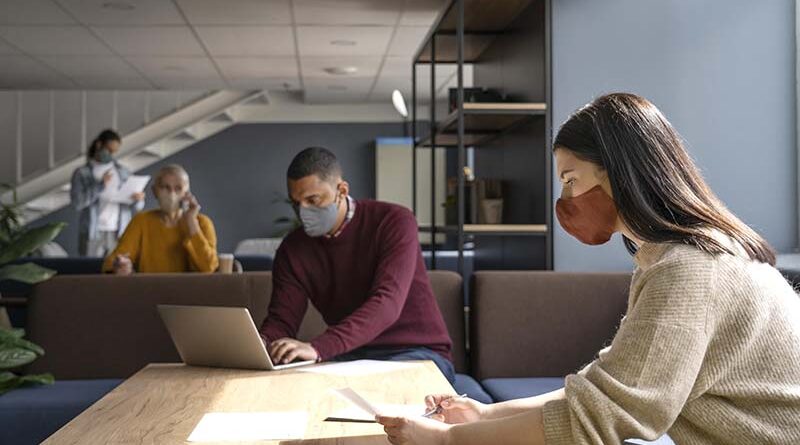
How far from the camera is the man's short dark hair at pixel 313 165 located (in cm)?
257

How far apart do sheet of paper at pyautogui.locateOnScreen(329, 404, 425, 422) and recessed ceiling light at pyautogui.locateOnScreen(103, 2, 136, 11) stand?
17.5 feet

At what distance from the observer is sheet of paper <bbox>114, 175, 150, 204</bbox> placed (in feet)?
23.7

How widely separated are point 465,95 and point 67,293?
68.4 inches

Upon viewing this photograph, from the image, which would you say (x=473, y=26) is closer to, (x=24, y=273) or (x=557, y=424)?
(x=24, y=273)

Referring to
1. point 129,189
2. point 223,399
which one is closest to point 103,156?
point 129,189

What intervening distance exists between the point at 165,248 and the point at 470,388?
5.47 feet

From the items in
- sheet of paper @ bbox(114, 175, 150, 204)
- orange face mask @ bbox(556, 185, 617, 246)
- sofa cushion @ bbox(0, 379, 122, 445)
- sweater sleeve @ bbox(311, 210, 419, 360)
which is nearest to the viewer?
orange face mask @ bbox(556, 185, 617, 246)

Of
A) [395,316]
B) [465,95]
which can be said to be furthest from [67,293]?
[465,95]

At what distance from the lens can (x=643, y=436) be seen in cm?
113

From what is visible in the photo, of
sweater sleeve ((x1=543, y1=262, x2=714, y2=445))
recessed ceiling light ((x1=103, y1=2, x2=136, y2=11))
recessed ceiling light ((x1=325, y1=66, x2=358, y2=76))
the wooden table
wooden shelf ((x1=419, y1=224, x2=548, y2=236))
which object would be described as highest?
recessed ceiling light ((x1=325, y1=66, x2=358, y2=76))

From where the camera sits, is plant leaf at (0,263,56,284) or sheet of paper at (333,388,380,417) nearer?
sheet of paper at (333,388,380,417)

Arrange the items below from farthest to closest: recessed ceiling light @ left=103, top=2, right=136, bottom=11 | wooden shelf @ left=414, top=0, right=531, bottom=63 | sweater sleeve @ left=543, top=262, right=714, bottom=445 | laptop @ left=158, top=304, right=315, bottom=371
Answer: recessed ceiling light @ left=103, top=2, right=136, bottom=11, wooden shelf @ left=414, top=0, right=531, bottom=63, laptop @ left=158, top=304, right=315, bottom=371, sweater sleeve @ left=543, top=262, right=714, bottom=445

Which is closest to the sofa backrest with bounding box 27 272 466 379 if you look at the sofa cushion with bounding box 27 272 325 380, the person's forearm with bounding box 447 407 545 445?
the sofa cushion with bounding box 27 272 325 380

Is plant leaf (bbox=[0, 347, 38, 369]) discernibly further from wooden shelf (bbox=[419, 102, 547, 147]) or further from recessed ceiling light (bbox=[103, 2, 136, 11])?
recessed ceiling light (bbox=[103, 2, 136, 11])
